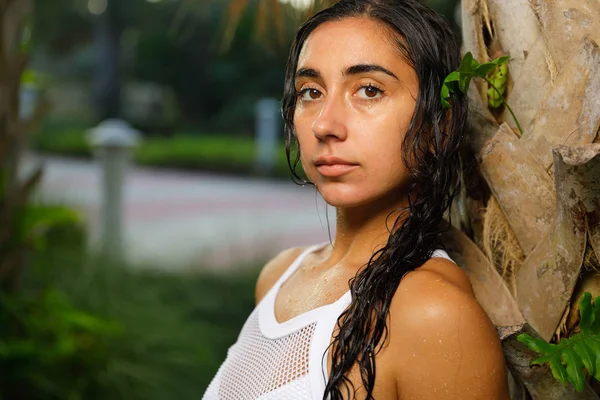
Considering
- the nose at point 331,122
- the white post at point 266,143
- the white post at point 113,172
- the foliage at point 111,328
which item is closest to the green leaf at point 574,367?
the nose at point 331,122

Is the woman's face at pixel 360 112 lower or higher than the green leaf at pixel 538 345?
higher

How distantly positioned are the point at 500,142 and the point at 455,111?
9 centimetres

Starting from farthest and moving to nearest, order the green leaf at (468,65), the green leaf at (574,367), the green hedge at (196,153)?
the green hedge at (196,153) < the green leaf at (468,65) < the green leaf at (574,367)

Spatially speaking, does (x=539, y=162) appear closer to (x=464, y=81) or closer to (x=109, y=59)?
(x=464, y=81)

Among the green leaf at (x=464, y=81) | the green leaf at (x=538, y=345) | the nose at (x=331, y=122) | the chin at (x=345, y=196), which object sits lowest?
the green leaf at (x=538, y=345)

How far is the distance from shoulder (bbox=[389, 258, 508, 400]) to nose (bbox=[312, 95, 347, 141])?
265mm

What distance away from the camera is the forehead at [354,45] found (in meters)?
1.15

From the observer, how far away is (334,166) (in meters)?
1.17

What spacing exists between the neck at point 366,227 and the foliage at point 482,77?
198mm

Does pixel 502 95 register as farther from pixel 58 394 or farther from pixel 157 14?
pixel 157 14

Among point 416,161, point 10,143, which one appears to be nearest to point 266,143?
point 10,143

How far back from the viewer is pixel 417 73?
116cm

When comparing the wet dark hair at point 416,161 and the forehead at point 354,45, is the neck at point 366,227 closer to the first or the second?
the wet dark hair at point 416,161

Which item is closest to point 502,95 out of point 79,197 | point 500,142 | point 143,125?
point 500,142
